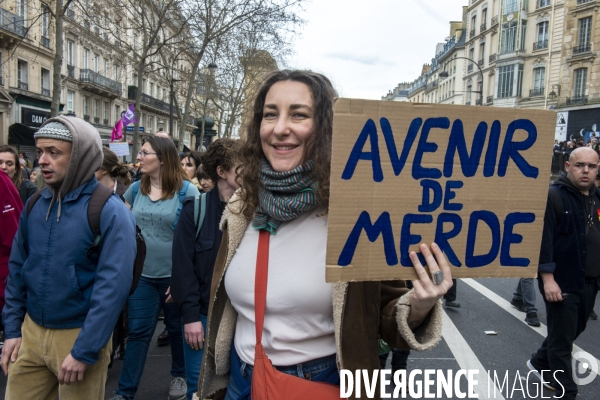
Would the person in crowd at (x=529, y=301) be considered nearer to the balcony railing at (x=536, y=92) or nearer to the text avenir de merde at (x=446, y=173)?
the text avenir de merde at (x=446, y=173)

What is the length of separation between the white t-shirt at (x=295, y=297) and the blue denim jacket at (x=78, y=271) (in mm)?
963

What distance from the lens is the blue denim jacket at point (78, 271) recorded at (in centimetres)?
242

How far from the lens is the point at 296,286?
5.64 feet

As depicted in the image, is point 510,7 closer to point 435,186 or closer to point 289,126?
point 289,126

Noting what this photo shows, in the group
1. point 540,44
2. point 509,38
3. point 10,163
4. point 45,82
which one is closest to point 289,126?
point 10,163

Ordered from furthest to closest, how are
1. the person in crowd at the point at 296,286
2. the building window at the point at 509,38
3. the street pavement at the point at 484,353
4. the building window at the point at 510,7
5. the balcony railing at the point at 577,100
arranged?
the building window at the point at 509,38 → the building window at the point at 510,7 → the balcony railing at the point at 577,100 → the street pavement at the point at 484,353 → the person in crowd at the point at 296,286

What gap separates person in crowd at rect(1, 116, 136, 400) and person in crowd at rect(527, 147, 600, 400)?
330 centimetres

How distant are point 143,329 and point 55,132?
186 centimetres

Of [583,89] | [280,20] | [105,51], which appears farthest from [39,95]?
[583,89]

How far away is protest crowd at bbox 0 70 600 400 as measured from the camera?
1691mm

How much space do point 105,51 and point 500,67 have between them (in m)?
38.2

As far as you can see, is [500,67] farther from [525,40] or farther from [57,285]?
[57,285]

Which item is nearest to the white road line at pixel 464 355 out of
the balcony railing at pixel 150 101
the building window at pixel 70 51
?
the building window at pixel 70 51

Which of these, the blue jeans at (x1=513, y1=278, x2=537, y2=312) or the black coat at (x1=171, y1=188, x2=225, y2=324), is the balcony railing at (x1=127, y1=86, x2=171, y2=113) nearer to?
the blue jeans at (x1=513, y1=278, x2=537, y2=312)
